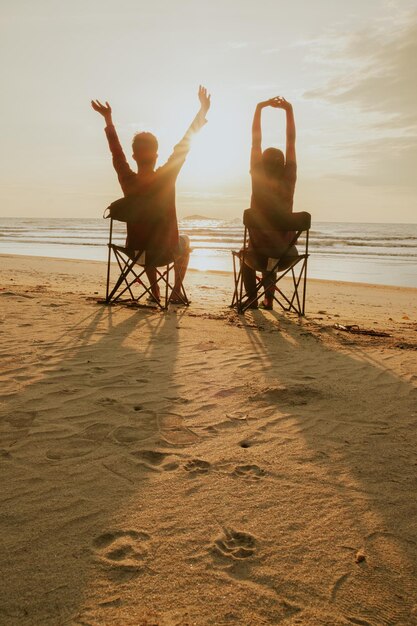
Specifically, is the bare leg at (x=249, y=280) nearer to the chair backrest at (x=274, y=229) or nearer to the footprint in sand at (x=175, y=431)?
the chair backrest at (x=274, y=229)

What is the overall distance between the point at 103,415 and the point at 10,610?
148 cm

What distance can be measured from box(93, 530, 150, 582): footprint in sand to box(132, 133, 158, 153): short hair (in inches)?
208

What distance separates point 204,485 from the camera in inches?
89.7

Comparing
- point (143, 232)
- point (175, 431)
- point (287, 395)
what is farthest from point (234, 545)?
point (143, 232)

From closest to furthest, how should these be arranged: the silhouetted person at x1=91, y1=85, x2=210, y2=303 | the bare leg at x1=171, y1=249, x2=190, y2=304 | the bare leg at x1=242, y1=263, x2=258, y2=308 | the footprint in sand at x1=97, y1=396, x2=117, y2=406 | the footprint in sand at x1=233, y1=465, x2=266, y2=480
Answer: the footprint in sand at x1=233, y1=465, x2=266, y2=480 < the footprint in sand at x1=97, y1=396, x2=117, y2=406 < the silhouetted person at x1=91, y1=85, x2=210, y2=303 < the bare leg at x1=242, y1=263, x2=258, y2=308 < the bare leg at x1=171, y1=249, x2=190, y2=304

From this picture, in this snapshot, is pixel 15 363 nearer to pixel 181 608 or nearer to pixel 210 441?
pixel 210 441

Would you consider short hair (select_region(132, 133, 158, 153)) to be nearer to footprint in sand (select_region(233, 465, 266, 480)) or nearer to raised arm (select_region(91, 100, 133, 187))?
raised arm (select_region(91, 100, 133, 187))

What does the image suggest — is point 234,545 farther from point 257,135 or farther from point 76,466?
point 257,135

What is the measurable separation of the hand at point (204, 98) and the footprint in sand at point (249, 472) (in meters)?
4.99

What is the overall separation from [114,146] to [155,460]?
15.9ft

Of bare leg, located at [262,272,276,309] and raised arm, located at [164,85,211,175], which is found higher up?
raised arm, located at [164,85,211,175]

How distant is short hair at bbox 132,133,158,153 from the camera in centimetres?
635

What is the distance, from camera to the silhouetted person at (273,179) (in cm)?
632

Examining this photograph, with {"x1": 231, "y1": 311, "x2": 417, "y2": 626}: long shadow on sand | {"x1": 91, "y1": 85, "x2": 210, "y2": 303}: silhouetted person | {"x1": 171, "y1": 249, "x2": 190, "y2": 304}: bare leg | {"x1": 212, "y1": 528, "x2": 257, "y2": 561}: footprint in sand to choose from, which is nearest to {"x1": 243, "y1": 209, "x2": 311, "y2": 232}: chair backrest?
{"x1": 91, "y1": 85, "x2": 210, "y2": 303}: silhouetted person
